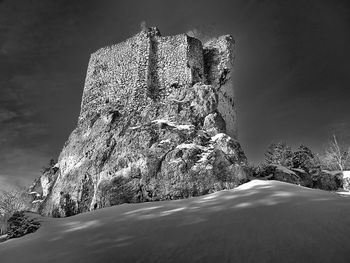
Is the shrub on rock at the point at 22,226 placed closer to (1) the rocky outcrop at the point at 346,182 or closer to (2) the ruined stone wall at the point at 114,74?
(2) the ruined stone wall at the point at 114,74

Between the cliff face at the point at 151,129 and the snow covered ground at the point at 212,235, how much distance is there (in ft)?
12.0

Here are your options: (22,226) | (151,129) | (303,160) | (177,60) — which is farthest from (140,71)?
(303,160)

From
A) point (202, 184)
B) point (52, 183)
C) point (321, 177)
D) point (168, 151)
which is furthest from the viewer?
point (321, 177)

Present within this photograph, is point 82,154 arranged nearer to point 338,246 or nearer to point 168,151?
point 168,151

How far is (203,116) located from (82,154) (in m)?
6.44

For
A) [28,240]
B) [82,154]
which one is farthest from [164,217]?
[82,154]

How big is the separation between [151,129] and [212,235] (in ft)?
24.1

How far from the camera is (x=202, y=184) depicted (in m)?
7.88

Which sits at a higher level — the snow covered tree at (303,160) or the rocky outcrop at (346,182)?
the snow covered tree at (303,160)

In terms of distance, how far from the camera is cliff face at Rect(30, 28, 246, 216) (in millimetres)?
A: 8422

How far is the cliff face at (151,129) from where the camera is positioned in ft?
27.6

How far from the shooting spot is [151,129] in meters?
10.3

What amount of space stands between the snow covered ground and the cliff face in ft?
12.0

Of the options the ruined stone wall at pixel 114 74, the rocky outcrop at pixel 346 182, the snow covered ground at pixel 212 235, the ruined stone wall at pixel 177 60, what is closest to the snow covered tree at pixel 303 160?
the rocky outcrop at pixel 346 182
